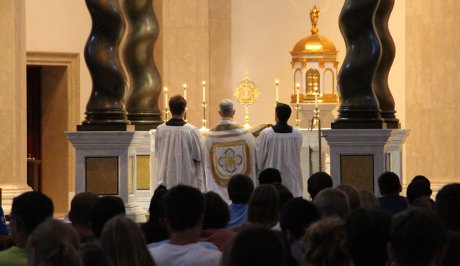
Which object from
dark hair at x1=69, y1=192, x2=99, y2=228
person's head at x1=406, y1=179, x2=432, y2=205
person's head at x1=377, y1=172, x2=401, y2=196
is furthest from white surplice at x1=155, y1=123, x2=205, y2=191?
dark hair at x1=69, y1=192, x2=99, y2=228

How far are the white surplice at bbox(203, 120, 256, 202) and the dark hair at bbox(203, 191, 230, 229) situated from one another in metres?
7.06

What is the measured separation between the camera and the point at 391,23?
73.7ft

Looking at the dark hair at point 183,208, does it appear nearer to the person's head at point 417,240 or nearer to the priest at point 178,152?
the person's head at point 417,240

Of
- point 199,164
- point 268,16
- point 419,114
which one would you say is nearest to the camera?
point 199,164

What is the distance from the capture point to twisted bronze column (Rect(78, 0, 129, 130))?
1511 centimetres

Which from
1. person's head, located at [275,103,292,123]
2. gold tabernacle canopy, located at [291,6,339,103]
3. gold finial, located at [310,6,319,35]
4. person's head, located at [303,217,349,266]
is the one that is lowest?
person's head, located at [303,217,349,266]

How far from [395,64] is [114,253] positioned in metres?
17.1

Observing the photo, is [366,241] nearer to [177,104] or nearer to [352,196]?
[352,196]

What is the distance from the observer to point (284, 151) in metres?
14.6

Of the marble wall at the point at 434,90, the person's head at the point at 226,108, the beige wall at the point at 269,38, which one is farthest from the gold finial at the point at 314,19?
the person's head at the point at 226,108

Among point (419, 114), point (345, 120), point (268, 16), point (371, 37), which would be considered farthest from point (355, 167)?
point (268, 16)

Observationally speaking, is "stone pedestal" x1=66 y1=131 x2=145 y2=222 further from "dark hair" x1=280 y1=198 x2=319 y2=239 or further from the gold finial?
"dark hair" x1=280 y1=198 x2=319 y2=239

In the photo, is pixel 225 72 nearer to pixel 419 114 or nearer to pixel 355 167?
pixel 419 114

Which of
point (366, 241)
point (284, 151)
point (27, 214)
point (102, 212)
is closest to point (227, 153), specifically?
point (284, 151)
